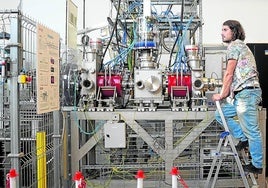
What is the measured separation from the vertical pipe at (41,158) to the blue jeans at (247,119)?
4.44 ft

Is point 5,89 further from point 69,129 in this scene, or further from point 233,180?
point 233,180

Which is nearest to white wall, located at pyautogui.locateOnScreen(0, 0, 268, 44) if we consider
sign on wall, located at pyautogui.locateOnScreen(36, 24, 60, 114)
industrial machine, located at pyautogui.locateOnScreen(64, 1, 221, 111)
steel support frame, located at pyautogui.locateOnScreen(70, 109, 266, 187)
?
industrial machine, located at pyautogui.locateOnScreen(64, 1, 221, 111)

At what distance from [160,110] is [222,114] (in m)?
0.56

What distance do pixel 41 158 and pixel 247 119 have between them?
153cm

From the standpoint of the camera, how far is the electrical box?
2.93m

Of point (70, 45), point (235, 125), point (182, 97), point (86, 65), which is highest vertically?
point (70, 45)

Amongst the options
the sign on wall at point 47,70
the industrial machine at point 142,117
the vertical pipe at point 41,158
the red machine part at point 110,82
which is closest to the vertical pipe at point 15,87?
the sign on wall at point 47,70

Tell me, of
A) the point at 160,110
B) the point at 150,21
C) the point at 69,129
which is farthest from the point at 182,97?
the point at 69,129

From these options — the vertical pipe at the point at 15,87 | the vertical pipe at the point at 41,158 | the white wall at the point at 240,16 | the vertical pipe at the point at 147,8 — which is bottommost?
the vertical pipe at the point at 41,158

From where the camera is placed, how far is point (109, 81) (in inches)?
123

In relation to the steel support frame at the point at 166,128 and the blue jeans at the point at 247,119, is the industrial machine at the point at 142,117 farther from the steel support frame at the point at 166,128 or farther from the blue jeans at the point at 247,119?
the blue jeans at the point at 247,119

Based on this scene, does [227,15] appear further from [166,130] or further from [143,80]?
[166,130]

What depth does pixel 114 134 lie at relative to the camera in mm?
2936

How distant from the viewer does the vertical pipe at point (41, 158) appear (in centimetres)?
230
